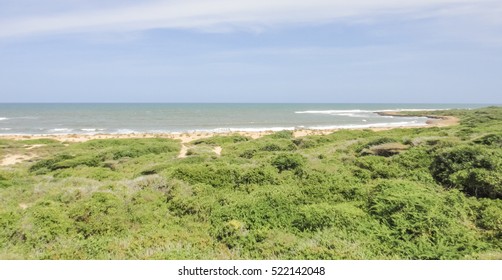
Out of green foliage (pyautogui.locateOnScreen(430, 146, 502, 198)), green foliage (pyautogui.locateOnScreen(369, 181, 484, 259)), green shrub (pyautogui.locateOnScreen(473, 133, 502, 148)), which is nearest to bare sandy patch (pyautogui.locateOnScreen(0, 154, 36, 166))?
green foliage (pyautogui.locateOnScreen(369, 181, 484, 259))

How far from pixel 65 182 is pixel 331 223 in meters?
9.66

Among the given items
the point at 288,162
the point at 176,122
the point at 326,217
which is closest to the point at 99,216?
the point at 326,217

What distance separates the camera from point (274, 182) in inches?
391

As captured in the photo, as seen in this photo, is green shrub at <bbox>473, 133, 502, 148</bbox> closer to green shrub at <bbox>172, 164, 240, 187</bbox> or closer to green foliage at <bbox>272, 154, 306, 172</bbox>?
green foliage at <bbox>272, 154, 306, 172</bbox>

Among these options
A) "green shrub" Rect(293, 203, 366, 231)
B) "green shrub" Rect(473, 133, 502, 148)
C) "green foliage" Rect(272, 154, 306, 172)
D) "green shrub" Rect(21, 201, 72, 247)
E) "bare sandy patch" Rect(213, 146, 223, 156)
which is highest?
"green shrub" Rect(473, 133, 502, 148)

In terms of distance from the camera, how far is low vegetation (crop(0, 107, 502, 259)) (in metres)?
5.87

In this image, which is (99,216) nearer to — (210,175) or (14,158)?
(210,175)

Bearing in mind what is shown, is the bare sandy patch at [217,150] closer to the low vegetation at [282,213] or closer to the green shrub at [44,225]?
the low vegetation at [282,213]

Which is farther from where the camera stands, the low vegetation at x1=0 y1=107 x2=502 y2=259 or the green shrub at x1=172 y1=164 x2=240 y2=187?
the green shrub at x1=172 y1=164 x2=240 y2=187

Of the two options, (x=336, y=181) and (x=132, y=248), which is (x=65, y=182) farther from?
(x=336, y=181)

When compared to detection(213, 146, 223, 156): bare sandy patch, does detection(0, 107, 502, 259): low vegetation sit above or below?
above

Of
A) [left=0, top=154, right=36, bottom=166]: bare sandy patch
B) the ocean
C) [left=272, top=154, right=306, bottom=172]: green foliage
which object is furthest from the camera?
the ocean

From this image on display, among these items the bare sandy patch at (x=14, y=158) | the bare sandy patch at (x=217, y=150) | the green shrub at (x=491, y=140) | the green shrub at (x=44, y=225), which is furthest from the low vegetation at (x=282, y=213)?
the bare sandy patch at (x=14, y=158)

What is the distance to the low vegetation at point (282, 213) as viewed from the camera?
5.87 meters
